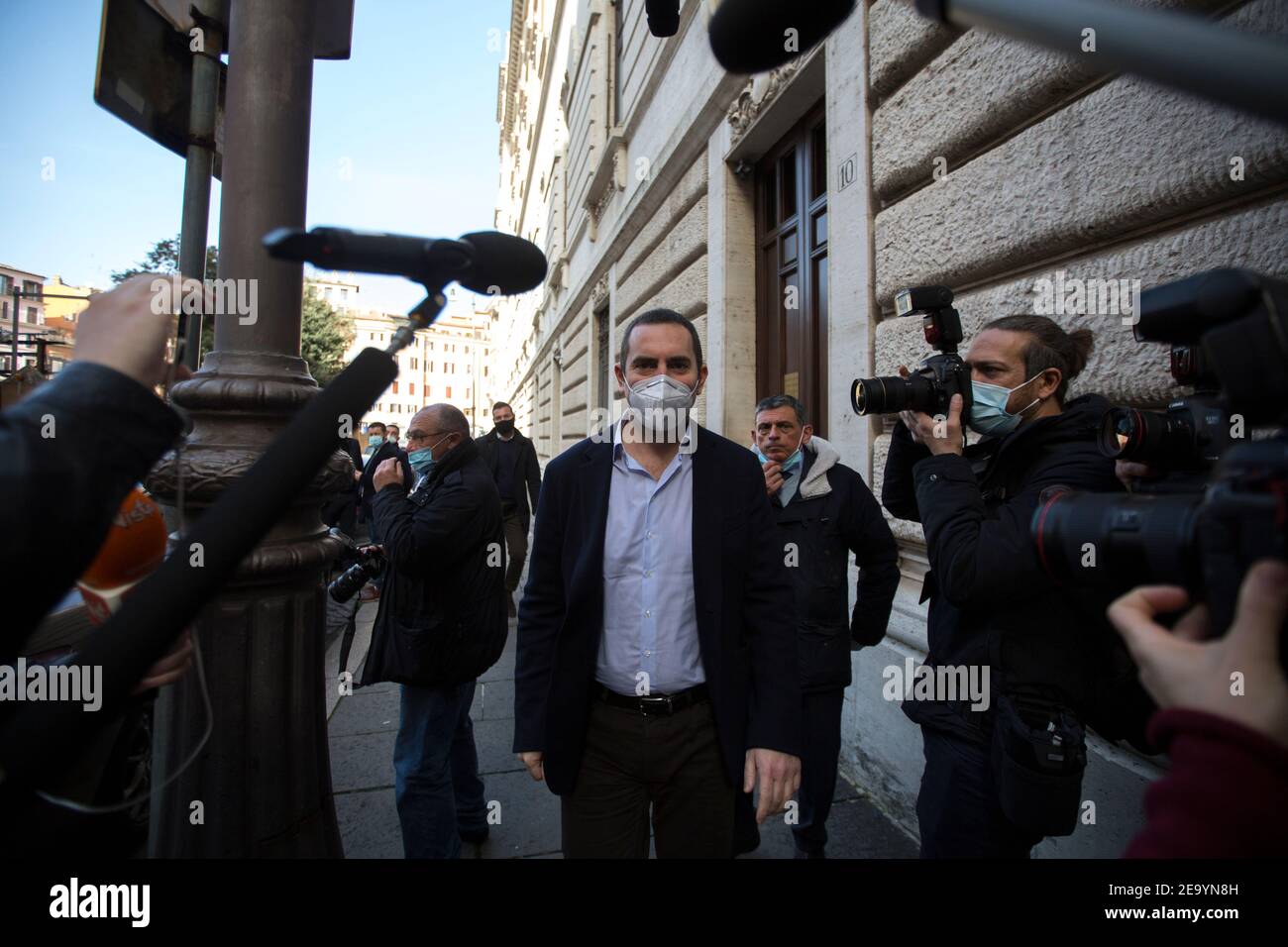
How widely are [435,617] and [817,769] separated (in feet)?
5.58

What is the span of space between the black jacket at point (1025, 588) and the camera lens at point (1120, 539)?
2.19ft

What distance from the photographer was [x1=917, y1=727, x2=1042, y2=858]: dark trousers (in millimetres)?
1717

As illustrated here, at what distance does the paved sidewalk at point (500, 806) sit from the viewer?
2.98 metres

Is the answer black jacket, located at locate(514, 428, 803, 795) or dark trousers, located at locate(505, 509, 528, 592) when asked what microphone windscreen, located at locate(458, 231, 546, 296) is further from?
dark trousers, located at locate(505, 509, 528, 592)

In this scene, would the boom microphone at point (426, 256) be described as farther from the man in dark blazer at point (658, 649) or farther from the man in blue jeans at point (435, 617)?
the man in blue jeans at point (435, 617)

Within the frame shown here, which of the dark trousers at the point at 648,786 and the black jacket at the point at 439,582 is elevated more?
the black jacket at the point at 439,582

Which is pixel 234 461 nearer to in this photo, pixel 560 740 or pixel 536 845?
pixel 560 740

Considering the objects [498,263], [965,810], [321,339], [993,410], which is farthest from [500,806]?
[321,339]

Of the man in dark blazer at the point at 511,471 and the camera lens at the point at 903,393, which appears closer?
the camera lens at the point at 903,393

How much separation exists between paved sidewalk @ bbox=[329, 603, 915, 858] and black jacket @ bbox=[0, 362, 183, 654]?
103 inches

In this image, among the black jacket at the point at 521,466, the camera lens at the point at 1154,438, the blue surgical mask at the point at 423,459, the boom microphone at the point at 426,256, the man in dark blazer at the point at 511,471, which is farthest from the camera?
the black jacket at the point at 521,466

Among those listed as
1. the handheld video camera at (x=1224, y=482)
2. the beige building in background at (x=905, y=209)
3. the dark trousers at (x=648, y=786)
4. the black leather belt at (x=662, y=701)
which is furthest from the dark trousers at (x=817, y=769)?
the handheld video camera at (x=1224, y=482)

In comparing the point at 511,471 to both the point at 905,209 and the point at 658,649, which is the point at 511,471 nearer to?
the point at 905,209

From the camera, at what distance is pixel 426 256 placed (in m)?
0.90
